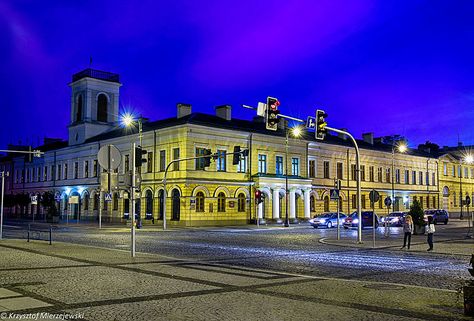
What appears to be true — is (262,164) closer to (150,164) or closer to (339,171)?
(150,164)

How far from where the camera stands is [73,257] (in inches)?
718

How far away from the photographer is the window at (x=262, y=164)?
56.6 meters

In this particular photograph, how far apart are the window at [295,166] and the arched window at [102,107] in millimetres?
26220

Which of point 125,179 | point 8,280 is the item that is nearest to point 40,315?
point 8,280

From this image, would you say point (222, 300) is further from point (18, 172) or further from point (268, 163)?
point (18, 172)

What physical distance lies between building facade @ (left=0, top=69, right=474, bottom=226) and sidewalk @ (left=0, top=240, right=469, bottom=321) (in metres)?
26.0

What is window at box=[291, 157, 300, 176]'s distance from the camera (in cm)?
6016

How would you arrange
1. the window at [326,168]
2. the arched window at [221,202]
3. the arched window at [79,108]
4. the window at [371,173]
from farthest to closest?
1. the window at [371,173]
2. the arched window at [79,108]
3. the window at [326,168]
4. the arched window at [221,202]

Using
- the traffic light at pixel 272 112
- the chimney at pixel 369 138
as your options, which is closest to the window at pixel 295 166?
the chimney at pixel 369 138

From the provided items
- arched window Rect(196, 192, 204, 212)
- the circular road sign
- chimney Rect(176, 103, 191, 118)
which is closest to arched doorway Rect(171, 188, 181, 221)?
arched window Rect(196, 192, 204, 212)

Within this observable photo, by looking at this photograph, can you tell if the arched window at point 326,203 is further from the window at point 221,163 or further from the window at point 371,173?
the window at point 221,163

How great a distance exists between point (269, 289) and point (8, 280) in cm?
631

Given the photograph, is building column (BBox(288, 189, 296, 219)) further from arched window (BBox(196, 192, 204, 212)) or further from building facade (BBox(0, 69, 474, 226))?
arched window (BBox(196, 192, 204, 212))

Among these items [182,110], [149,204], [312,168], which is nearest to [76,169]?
[149,204]
